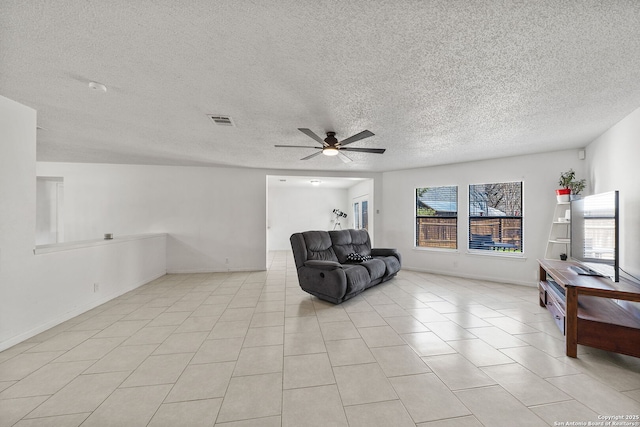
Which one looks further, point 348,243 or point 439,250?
point 439,250

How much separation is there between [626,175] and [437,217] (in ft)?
9.48

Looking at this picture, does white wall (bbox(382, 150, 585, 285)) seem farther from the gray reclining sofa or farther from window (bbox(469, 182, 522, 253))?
the gray reclining sofa

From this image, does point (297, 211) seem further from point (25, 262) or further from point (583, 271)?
point (583, 271)

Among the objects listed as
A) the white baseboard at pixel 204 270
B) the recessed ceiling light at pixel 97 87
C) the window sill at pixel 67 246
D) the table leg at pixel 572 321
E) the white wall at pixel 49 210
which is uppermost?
the recessed ceiling light at pixel 97 87

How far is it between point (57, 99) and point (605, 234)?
18.5 feet

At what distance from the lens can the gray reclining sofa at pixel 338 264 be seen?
11.1ft

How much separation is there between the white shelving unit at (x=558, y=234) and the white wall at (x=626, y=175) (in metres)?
0.74

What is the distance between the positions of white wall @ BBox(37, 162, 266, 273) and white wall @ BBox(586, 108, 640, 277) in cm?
562

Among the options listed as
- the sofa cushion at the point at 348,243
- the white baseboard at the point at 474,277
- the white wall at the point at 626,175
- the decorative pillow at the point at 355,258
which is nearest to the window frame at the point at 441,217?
the white baseboard at the point at 474,277

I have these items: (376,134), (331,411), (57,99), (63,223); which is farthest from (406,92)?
(63,223)

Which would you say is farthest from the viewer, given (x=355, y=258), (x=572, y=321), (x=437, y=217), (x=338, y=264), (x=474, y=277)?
(x=437, y=217)

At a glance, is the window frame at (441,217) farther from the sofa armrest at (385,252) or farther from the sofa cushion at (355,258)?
the sofa cushion at (355,258)

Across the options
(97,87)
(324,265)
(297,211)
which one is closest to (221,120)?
(97,87)

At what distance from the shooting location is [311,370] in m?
1.95
